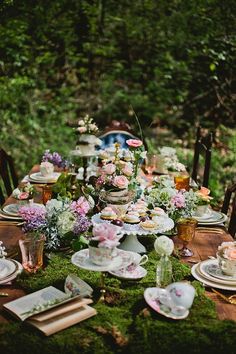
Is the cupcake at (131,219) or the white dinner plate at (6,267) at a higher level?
the cupcake at (131,219)

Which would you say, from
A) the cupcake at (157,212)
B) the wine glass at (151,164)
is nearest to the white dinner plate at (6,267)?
the cupcake at (157,212)

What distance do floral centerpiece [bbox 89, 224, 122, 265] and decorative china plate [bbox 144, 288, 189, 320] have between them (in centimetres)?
20

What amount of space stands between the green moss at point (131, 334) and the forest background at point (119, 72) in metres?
4.06

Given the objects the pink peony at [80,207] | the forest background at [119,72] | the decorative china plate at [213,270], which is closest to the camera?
the decorative china plate at [213,270]

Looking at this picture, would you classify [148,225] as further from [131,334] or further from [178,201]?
[131,334]

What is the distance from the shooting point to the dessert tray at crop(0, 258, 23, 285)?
2.28m

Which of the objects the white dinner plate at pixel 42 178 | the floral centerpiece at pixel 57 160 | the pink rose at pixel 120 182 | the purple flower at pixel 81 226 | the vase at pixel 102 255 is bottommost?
the white dinner plate at pixel 42 178

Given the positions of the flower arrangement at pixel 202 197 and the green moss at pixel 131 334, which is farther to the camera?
the flower arrangement at pixel 202 197

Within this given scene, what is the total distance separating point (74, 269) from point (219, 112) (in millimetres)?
5092

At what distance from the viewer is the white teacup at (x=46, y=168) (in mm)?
3885

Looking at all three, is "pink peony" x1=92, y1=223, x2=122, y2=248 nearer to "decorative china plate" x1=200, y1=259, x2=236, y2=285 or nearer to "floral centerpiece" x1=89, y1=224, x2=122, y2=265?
"floral centerpiece" x1=89, y1=224, x2=122, y2=265

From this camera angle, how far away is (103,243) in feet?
6.57

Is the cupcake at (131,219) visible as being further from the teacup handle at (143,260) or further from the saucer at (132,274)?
the saucer at (132,274)

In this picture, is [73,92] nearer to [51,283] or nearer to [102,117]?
[102,117]
